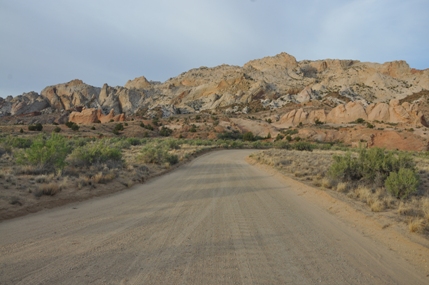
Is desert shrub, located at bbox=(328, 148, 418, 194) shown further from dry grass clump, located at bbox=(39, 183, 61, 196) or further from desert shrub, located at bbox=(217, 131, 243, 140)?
desert shrub, located at bbox=(217, 131, 243, 140)

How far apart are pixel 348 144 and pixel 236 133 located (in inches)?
986

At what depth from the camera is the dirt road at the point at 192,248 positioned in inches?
164

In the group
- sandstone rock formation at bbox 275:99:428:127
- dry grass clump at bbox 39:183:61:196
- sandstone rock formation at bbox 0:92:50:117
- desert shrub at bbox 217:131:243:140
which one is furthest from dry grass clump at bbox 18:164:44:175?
sandstone rock formation at bbox 0:92:50:117

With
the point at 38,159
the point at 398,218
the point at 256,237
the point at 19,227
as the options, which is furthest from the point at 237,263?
the point at 38,159

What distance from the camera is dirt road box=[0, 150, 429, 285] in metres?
4.18

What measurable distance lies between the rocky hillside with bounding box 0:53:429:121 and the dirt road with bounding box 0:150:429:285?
84.4 m

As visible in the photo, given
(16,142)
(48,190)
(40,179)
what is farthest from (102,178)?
(16,142)

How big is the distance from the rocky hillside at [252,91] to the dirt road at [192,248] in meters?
84.4

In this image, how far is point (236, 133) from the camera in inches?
2749

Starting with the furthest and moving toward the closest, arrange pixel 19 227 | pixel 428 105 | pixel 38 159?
pixel 428 105
pixel 38 159
pixel 19 227

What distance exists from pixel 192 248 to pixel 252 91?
370 ft

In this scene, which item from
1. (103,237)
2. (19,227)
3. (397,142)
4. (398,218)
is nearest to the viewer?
(103,237)

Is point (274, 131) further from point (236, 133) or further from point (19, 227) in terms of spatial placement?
point (19, 227)

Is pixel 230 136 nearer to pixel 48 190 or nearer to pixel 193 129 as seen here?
pixel 193 129
